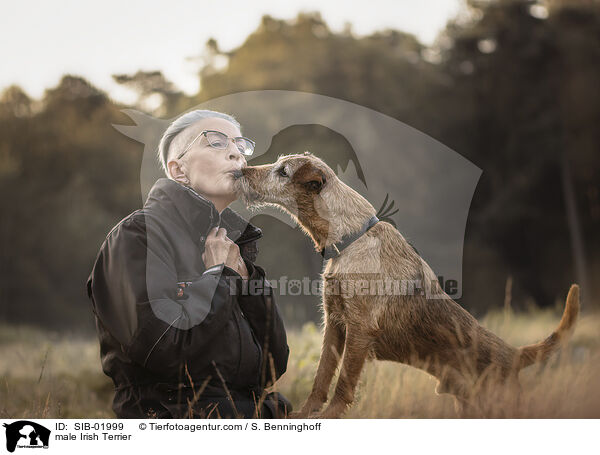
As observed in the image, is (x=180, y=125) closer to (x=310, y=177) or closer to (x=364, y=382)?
(x=310, y=177)

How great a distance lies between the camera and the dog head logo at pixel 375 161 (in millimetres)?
4012

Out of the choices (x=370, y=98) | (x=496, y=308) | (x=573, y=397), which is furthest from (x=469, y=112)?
(x=573, y=397)

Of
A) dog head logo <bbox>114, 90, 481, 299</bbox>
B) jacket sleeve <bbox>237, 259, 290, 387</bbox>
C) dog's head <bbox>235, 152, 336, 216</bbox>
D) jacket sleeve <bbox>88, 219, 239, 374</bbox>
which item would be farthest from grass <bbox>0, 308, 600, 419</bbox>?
dog's head <bbox>235, 152, 336, 216</bbox>

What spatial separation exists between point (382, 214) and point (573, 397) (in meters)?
1.81

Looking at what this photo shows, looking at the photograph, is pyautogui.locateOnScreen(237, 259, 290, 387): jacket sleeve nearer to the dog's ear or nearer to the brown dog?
the brown dog

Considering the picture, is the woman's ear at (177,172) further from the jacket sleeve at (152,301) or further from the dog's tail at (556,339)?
the dog's tail at (556,339)

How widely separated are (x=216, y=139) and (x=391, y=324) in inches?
62.0

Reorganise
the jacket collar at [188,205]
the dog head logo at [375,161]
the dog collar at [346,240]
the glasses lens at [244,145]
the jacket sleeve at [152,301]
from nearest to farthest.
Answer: the jacket sleeve at [152,301] < the jacket collar at [188,205] < the dog collar at [346,240] < the glasses lens at [244,145] < the dog head logo at [375,161]

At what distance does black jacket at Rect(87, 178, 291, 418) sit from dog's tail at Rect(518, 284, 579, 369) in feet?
4.82

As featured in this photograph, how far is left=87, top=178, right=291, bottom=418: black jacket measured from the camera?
264cm

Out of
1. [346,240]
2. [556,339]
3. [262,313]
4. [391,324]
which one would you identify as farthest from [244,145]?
[556,339]

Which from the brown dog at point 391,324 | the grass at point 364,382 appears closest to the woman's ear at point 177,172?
the brown dog at point 391,324

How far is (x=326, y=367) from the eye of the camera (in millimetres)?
2934
